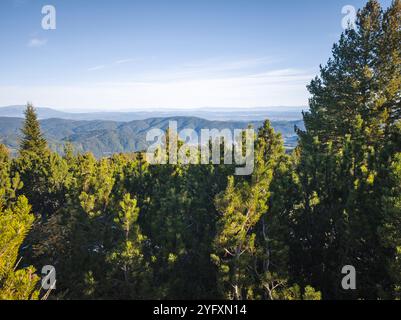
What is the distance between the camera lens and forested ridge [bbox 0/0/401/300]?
420 inches

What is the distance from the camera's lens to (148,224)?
16062 mm

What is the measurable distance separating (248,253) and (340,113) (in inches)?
620
